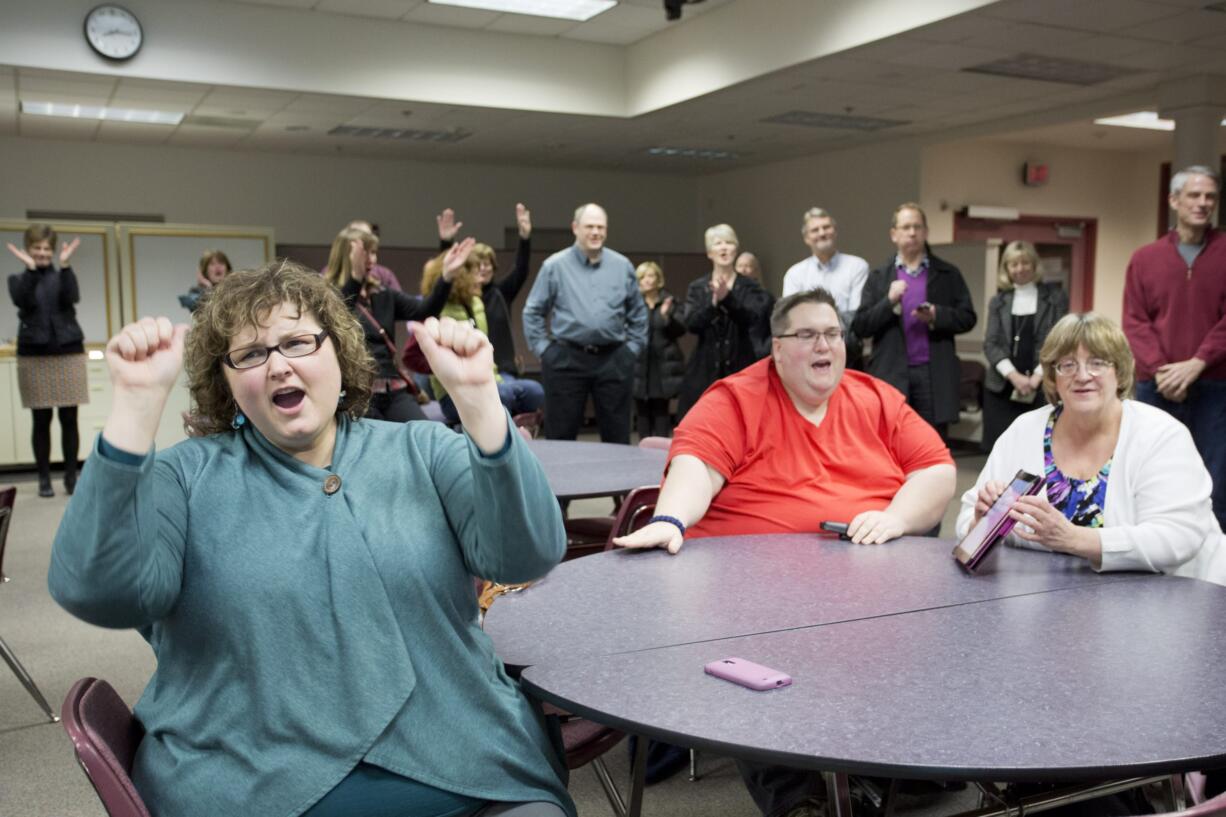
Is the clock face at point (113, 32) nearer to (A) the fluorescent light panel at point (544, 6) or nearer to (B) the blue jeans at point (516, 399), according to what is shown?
(A) the fluorescent light panel at point (544, 6)

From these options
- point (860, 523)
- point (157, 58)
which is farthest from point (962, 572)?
point (157, 58)

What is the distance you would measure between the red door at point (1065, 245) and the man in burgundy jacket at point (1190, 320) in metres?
7.27

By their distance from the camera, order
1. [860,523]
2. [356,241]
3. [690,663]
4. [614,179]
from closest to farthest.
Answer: [690,663], [860,523], [356,241], [614,179]

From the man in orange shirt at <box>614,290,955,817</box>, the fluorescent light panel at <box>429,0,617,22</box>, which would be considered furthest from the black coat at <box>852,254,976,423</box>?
the fluorescent light panel at <box>429,0,617,22</box>

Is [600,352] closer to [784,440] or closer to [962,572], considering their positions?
[784,440]

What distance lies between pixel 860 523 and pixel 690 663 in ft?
2.99

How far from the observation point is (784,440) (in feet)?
8.74

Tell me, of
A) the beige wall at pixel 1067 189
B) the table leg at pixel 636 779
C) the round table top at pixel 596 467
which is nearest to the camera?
the table leg at pixel 636 779

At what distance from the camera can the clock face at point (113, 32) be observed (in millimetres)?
7133

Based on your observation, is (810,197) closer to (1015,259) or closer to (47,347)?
(1015,259)

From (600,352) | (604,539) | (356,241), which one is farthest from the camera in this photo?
(600,352)

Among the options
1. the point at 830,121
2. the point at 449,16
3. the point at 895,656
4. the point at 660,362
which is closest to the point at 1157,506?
the point at 895,656

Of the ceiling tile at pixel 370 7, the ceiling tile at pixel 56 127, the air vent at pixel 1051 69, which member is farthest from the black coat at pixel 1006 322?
the ceiling tile at pixel 56 127

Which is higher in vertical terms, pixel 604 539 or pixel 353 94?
pixel 353 94
